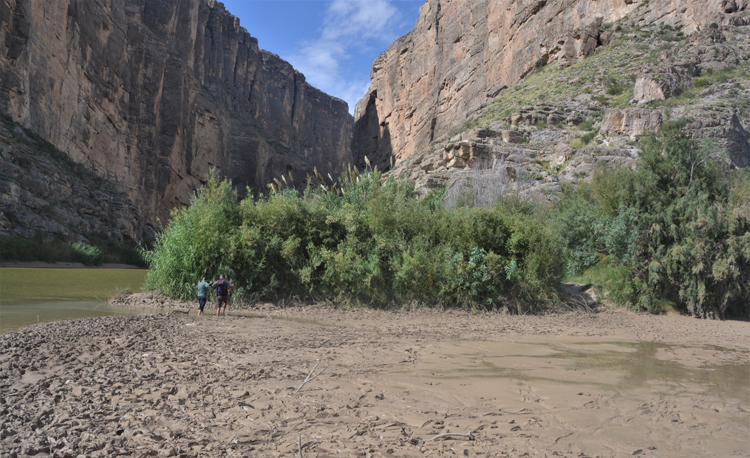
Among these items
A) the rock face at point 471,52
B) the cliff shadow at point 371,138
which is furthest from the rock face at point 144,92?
Answer: the rock face at point 471,52

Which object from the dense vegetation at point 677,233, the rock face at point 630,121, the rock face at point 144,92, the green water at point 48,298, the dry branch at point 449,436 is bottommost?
the green water at point 48,298

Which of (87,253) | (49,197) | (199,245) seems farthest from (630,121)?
(49,197)

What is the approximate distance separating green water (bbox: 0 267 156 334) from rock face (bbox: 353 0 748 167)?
→ 3579 centimetres

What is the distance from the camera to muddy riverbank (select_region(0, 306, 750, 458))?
343 centimetres

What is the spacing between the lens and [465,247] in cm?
1412

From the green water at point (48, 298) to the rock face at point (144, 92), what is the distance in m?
21.6

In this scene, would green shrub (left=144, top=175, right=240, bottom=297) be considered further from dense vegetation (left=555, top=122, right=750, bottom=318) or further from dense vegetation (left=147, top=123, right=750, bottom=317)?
dense vegetation (left=555, top=122, right=750, bottom=318)

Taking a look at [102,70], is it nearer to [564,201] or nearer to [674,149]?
[564,201]

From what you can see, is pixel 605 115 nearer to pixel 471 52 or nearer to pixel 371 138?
pixel 471 52

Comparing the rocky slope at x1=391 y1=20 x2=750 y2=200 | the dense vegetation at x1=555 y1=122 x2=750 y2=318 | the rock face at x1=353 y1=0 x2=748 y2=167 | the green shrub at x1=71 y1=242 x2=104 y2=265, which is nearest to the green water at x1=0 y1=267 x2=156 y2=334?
the green shrub at x1=71 y1=242 x2=104 y2=265

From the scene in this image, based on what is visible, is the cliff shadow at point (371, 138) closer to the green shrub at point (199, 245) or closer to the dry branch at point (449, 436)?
the green shrub at point (199, 245)

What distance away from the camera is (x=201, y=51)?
3302 inches

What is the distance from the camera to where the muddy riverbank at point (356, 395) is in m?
3.43

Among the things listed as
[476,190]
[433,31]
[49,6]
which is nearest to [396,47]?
[433,31]
